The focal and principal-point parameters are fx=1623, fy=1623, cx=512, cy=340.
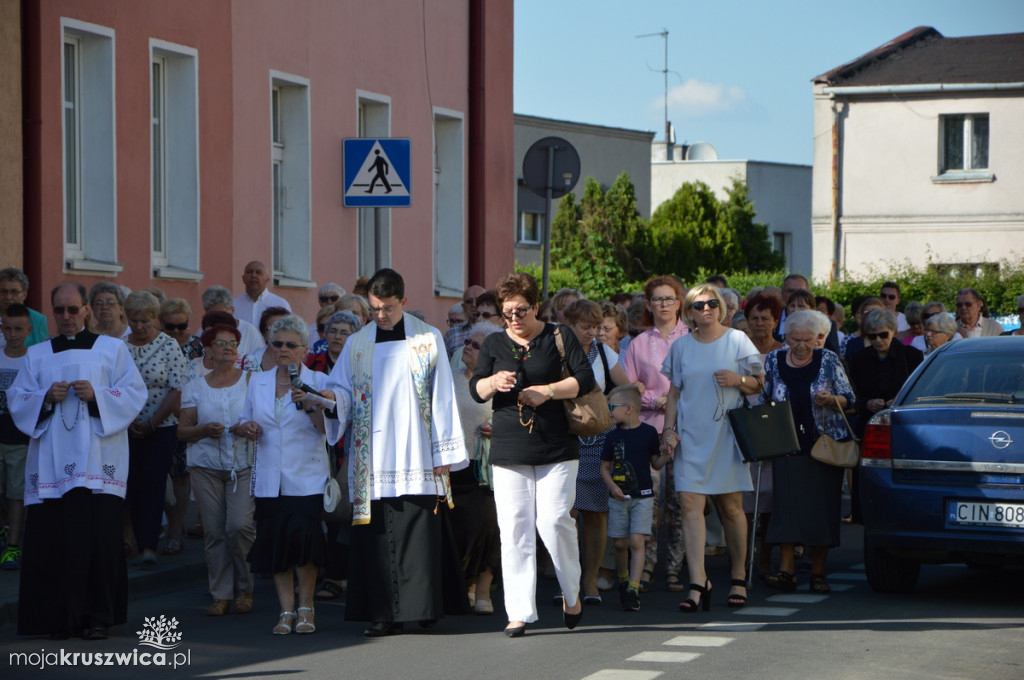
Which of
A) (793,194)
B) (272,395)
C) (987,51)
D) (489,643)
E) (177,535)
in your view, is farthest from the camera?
(793,194)

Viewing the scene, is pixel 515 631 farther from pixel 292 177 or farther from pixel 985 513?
pixel 292 177

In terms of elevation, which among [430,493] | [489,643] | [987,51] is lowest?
[489,643]

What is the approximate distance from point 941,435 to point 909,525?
0.57 meters

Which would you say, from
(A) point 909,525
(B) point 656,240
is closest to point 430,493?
(A) point 909,525

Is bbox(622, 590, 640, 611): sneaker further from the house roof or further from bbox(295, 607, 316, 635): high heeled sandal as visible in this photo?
the house roof

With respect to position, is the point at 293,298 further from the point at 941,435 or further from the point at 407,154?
the point at 941,435

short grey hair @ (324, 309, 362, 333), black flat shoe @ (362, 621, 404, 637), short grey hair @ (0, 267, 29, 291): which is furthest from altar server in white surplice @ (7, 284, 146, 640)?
short grey hair @ (0, 267, 29, 291)

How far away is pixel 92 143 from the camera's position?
15.1 m

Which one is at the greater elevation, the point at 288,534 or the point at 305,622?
the point at 288,534

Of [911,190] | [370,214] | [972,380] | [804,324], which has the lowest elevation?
[972,380]

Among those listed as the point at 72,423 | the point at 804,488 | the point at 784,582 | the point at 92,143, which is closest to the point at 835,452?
the point at 804,488

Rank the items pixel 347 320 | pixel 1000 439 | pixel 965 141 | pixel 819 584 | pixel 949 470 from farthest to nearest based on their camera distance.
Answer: pixel 965 141 < pixel 819 584 < pixel 347 320 < pixel 949 470 < pixel 1000 439

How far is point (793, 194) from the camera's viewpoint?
218 feet

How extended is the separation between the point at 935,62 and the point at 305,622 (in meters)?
36.6
